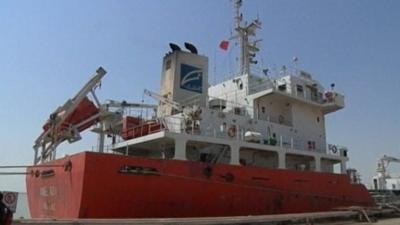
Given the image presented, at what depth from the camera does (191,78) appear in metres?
17.0

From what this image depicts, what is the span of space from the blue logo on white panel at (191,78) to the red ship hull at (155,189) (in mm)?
4130

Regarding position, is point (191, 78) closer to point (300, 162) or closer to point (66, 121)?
point (66, 121)

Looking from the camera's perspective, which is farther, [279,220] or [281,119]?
[281,119]

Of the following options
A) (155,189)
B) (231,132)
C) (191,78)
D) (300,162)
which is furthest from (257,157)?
(155,189)

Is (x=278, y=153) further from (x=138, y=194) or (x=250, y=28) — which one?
(x=250, y=28)

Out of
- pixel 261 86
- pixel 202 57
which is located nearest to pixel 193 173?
pixel 202 57

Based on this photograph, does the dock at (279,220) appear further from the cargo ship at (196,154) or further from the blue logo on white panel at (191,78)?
the blue logo on white panel at (191,78)

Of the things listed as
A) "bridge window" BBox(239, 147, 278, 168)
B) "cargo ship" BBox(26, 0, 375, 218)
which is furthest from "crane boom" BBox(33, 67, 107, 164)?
"bridge window" BBox(239, 147, 278, 168)

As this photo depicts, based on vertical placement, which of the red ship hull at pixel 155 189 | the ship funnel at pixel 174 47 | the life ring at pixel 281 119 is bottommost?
the red ship hull at pixel 155 189

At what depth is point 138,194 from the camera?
40.5 feet

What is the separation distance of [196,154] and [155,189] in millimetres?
3817

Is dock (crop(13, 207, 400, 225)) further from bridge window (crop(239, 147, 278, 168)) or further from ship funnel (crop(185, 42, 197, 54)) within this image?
ship funnel (crop(185, 42, 197, 54))

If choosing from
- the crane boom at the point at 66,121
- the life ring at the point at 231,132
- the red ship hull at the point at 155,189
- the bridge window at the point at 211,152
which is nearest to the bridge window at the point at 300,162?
the red ship hull at the point at 155,189

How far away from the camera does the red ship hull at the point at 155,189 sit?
39.0 feet
